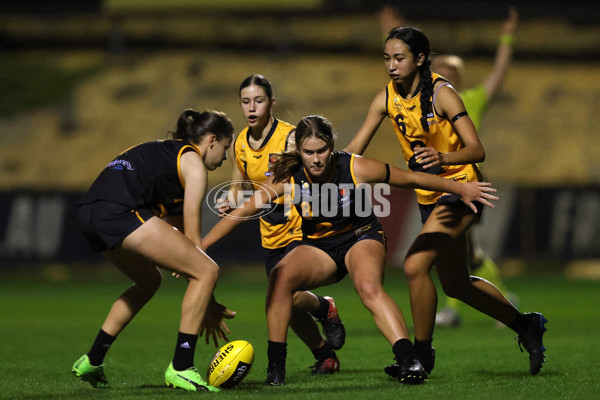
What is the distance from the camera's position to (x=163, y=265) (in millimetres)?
5371

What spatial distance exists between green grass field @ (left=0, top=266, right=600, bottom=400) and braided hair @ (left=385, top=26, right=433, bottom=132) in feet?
5.42

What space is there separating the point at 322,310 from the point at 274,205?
800mm

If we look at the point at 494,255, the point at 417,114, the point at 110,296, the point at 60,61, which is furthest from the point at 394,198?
the point at 60,61

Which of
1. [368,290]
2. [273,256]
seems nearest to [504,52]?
[273,256]

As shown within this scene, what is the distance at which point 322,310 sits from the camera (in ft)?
21.5

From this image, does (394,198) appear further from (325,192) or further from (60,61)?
(60,61)

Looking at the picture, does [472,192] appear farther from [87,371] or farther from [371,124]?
[87,371]

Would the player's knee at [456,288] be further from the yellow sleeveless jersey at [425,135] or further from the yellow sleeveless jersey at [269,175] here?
the yellow sleeveless jersey at [269,175]

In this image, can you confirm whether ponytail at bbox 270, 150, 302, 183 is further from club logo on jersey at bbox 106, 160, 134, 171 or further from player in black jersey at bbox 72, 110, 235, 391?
club logo on jersey at bbox 106, 160, 134, 171

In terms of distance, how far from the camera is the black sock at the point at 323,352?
6.37 meters

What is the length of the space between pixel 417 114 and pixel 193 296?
5.83 feet

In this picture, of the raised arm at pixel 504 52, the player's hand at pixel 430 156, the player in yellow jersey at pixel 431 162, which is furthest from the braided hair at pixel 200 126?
the raised arm at pixel 504 52

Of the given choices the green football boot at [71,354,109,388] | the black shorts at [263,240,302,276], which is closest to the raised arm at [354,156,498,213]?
the black shorts at [263,240,302,276]

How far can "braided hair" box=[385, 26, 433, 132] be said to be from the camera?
578 cm
